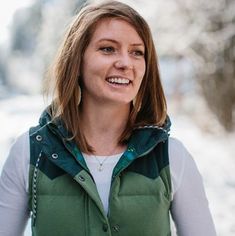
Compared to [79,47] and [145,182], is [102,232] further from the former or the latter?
[79,47]

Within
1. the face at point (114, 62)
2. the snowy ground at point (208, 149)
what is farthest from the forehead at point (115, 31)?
the snowy ground at point (208, 149)

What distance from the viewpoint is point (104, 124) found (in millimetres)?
1639

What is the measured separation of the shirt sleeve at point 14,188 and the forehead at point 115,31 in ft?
1.17

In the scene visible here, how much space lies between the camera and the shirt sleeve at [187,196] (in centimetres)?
153

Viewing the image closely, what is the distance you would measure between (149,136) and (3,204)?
0.46m

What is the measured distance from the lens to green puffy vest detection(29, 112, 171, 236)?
1470 mm

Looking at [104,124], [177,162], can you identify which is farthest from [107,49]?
[177,162]

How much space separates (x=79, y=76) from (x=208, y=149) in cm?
608

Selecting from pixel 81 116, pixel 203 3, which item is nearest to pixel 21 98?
pixel 203 3

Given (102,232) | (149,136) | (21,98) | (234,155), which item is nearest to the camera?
(102,232)

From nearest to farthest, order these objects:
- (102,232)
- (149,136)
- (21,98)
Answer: (102,232) < (149,136) < (21,98)

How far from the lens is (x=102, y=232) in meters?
1.46

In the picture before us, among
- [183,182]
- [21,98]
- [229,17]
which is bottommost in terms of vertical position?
[21,98]

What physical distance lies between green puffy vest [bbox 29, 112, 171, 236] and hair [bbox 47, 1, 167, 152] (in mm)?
89
